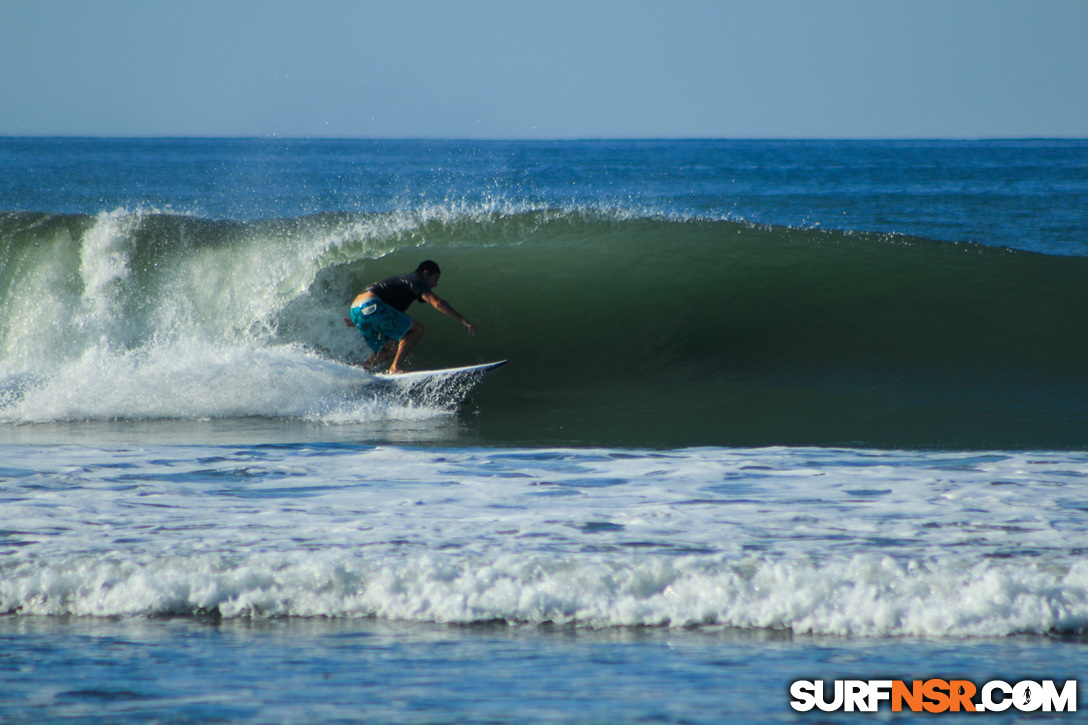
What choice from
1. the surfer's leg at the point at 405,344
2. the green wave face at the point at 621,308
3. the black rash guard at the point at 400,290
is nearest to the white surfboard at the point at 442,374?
the surfer's leg at the point at 405,344

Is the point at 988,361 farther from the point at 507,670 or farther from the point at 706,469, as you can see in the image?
the point at 507,670

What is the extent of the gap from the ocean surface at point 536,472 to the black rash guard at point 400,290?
2.26ft

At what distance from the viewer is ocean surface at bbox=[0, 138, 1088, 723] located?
286 centimetres

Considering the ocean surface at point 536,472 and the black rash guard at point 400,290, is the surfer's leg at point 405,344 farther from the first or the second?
the ocean surface at point 536,472

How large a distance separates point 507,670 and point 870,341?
7875 millimetres

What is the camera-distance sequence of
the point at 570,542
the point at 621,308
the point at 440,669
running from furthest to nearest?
1. the point at 621,308
2. the point at 570,542
3. the point at 440,669

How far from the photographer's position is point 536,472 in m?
5.34

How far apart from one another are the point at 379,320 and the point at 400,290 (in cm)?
32

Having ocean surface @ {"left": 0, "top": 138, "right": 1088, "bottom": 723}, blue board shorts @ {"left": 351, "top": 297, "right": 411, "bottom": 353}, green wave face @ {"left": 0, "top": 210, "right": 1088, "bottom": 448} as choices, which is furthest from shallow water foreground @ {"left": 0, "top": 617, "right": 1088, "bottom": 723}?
blue board shorts @ {"left": 351, "top": 297, "right": 411, "bottom": 353}

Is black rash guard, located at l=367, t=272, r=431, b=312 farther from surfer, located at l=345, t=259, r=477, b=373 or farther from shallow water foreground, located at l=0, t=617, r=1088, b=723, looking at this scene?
shallow water foreground, located at l=0, t=617, r=1088, b=723

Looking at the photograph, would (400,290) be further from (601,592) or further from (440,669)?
(440,669)

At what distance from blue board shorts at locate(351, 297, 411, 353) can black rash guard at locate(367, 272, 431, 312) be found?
0.19 feet

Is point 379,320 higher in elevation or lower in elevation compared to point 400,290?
lower

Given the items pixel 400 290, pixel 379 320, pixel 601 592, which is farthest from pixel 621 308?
pixel 601 592
